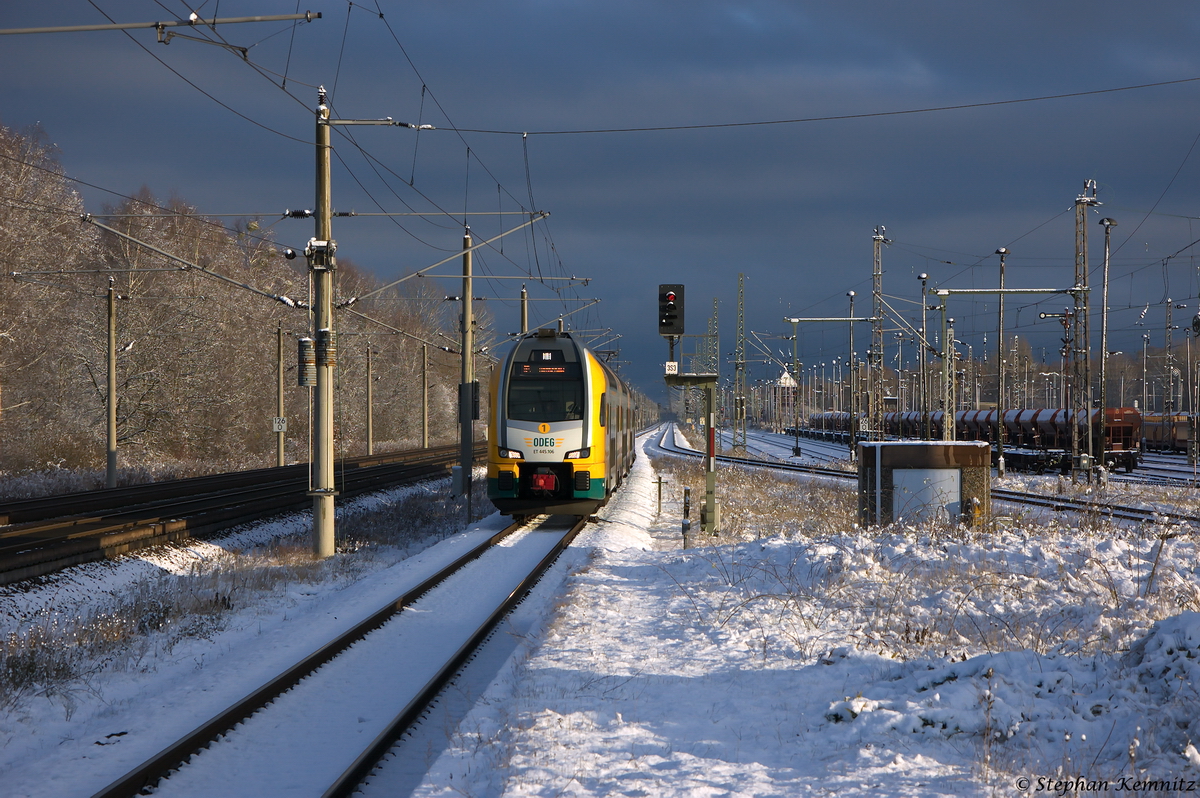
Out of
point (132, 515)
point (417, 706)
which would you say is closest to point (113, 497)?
point (132, 515)

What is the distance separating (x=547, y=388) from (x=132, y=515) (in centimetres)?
860

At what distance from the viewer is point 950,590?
30.1 ft

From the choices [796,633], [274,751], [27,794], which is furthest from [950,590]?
[27,794]

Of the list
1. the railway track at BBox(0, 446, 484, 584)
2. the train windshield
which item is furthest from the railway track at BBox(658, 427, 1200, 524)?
the railway track at BBox(0, 446, 484, 584)

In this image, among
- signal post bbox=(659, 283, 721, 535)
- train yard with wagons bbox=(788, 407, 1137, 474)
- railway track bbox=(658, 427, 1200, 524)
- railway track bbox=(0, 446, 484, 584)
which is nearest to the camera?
railway track bbox=(0, 446, 484, 584)

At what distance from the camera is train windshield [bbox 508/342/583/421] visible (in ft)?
59.0

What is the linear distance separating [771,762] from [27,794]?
444cm

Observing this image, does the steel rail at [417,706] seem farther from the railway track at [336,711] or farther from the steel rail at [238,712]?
the steel rail at [238,712]

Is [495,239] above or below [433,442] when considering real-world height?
above

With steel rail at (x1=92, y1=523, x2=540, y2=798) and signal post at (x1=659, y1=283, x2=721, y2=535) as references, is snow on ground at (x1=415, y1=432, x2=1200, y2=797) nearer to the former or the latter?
steel rail at (x1=92, y1=523, x2=540, y2=798)

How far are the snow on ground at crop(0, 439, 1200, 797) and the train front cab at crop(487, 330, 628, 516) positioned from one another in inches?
241

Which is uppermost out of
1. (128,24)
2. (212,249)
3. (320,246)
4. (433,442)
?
(212,249)

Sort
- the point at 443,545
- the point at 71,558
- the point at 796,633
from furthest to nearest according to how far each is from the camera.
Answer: the point at 443,545 < the point at 71,558 < the point at 796,633

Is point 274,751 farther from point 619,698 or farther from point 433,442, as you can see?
point 433,442
